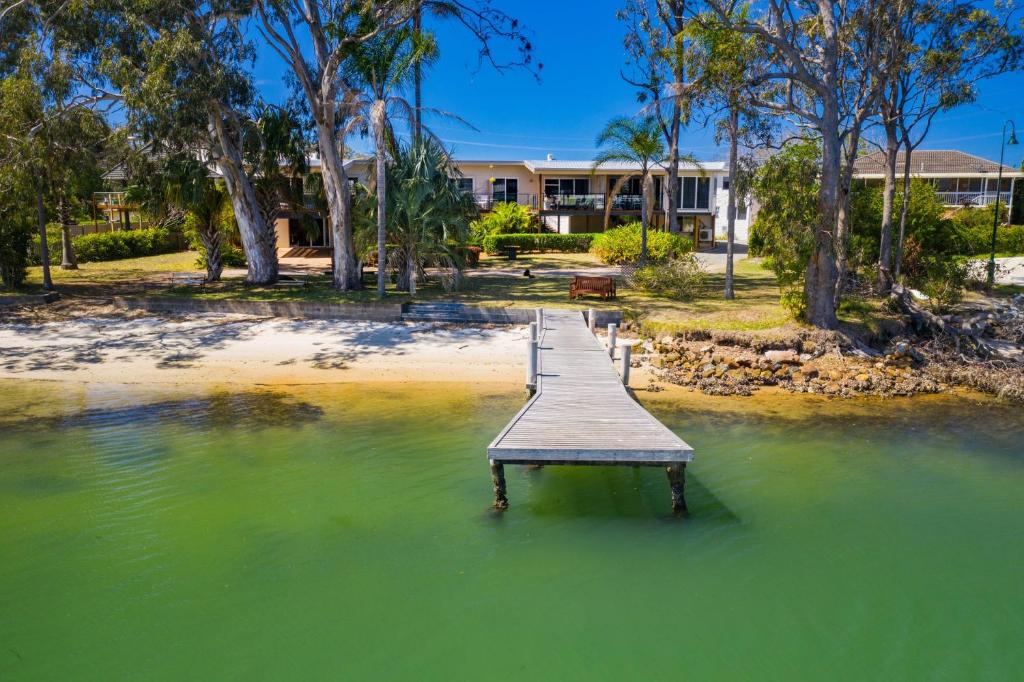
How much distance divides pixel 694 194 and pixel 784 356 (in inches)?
1157

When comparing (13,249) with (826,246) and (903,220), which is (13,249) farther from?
(903,220)

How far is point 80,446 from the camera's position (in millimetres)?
12047

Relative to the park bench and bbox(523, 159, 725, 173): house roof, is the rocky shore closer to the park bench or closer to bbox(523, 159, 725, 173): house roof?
the park bench

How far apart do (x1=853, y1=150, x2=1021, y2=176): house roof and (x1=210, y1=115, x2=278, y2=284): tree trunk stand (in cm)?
3146

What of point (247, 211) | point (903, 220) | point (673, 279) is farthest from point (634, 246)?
point (247, 211)

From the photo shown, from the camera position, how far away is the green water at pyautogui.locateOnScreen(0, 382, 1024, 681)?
736cm

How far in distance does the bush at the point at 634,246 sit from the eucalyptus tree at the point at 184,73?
14.6 metres

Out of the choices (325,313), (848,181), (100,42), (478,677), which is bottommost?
(478,677)

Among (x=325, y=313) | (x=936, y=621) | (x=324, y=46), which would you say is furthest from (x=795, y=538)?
(x=324, y=46)

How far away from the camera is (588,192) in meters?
44.9

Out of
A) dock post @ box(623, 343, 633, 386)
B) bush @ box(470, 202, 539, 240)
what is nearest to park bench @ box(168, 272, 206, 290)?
bush @ box(470, 202, 539, 240)

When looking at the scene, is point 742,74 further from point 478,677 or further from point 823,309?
point 478,677

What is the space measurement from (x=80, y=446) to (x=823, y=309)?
1566 cm

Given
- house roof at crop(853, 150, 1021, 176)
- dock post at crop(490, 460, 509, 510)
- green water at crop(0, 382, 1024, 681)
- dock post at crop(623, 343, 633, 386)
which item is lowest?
green water at crop(0, 382, 1024, 681)
